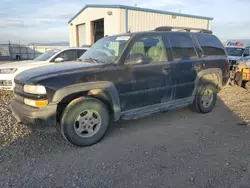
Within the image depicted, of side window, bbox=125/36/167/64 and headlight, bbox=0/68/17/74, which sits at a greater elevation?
side window, bbox=125/36/167/64

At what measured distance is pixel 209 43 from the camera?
5461mm

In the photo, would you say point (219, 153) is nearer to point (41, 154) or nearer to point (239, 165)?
point (239, 165)

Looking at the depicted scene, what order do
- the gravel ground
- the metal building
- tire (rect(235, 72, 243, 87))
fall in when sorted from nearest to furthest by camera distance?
the gravel ground
tire (rect(235, 72, 243, 87))
the metal building

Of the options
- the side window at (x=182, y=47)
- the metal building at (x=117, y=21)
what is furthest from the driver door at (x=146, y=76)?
the metal building at (x=117, y=21)

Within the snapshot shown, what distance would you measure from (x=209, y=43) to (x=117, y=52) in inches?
107

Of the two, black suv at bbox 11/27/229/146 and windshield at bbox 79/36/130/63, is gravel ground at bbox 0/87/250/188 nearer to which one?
black suv at bbox 11/27/229/146

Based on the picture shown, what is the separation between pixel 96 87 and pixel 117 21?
11936 millimetres

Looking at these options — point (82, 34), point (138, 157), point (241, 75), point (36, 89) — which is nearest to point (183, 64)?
point (138, 157)

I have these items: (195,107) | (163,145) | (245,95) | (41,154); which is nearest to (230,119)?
(195,107)

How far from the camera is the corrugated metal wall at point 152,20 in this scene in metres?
15.1

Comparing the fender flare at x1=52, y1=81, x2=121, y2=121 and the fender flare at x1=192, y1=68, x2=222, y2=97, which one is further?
the fender flare at x1=192, y1=68, x2=222, y2=97

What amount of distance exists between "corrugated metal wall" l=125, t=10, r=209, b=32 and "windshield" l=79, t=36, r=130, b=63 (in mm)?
10147

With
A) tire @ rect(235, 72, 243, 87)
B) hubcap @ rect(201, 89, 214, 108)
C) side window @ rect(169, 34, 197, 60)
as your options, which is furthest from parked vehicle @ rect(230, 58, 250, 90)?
side window @ rect(169, 34, 197, 60)

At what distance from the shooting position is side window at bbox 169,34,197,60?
466 cm
